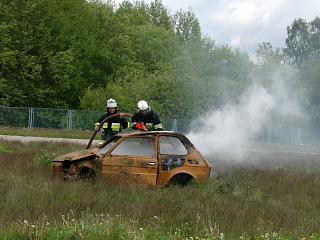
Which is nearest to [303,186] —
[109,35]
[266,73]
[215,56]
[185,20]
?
[266,73]

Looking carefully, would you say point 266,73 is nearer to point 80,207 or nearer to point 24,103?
point 24,103

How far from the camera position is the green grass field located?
19.0 ft

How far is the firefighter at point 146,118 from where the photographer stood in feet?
38.4

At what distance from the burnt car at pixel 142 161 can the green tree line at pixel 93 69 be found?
856 inches

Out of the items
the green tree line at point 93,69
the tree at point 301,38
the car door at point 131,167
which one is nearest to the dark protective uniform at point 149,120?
the car door at point 131,167

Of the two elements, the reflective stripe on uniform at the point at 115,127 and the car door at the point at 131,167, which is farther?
the reflective stripe on uniform at the point at 115,127

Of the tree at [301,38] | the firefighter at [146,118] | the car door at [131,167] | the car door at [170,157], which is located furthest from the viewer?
the tree at [301,38]

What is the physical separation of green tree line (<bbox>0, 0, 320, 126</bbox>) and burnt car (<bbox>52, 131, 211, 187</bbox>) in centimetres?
2173

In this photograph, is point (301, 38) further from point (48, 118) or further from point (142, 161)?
point (142, 161)

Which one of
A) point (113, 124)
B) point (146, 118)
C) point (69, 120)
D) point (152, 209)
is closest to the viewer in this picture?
point (152, 209)

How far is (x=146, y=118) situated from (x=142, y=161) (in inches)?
74.7

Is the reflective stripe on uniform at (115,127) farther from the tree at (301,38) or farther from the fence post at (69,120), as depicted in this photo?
the tree at (301,38)

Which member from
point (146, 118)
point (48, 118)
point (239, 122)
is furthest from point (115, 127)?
point (48, 118)

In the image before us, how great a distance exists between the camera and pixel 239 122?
22.8m
